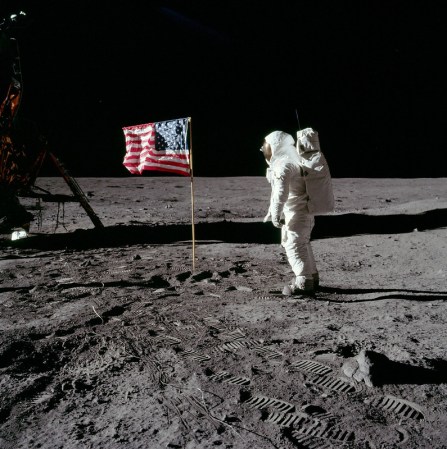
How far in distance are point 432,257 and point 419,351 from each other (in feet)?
9.47

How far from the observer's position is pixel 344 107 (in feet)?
52.0

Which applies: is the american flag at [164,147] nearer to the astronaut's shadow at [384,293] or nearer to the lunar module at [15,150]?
the lunar module at [15,150]

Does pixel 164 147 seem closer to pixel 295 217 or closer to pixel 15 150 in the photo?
pixel 295 217

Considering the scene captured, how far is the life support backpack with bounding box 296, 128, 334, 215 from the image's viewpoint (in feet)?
13.2

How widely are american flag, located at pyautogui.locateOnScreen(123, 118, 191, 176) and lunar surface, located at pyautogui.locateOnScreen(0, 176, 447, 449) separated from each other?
1.14 m

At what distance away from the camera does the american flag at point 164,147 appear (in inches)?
193

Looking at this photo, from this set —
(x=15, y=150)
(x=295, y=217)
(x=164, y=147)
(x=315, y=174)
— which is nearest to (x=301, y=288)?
(x=295, y=217)

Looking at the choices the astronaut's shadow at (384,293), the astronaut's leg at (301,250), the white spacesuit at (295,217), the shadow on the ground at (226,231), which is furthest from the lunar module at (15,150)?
the astronaut's shadow at (384,293)

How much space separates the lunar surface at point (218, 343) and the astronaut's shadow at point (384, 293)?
18 millimetres

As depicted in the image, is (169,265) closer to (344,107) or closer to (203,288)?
(203,288)

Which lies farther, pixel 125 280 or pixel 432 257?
pixel 432 257

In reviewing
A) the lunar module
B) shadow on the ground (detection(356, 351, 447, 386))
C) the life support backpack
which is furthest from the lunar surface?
the life support backpack

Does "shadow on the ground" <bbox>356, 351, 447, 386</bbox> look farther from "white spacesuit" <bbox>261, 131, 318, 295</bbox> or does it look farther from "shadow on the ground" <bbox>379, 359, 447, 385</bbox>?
"white spacesuit" <bbox>261, 131, 318, 295</bbox>

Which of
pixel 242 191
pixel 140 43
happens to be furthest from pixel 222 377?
pixel 140 43
